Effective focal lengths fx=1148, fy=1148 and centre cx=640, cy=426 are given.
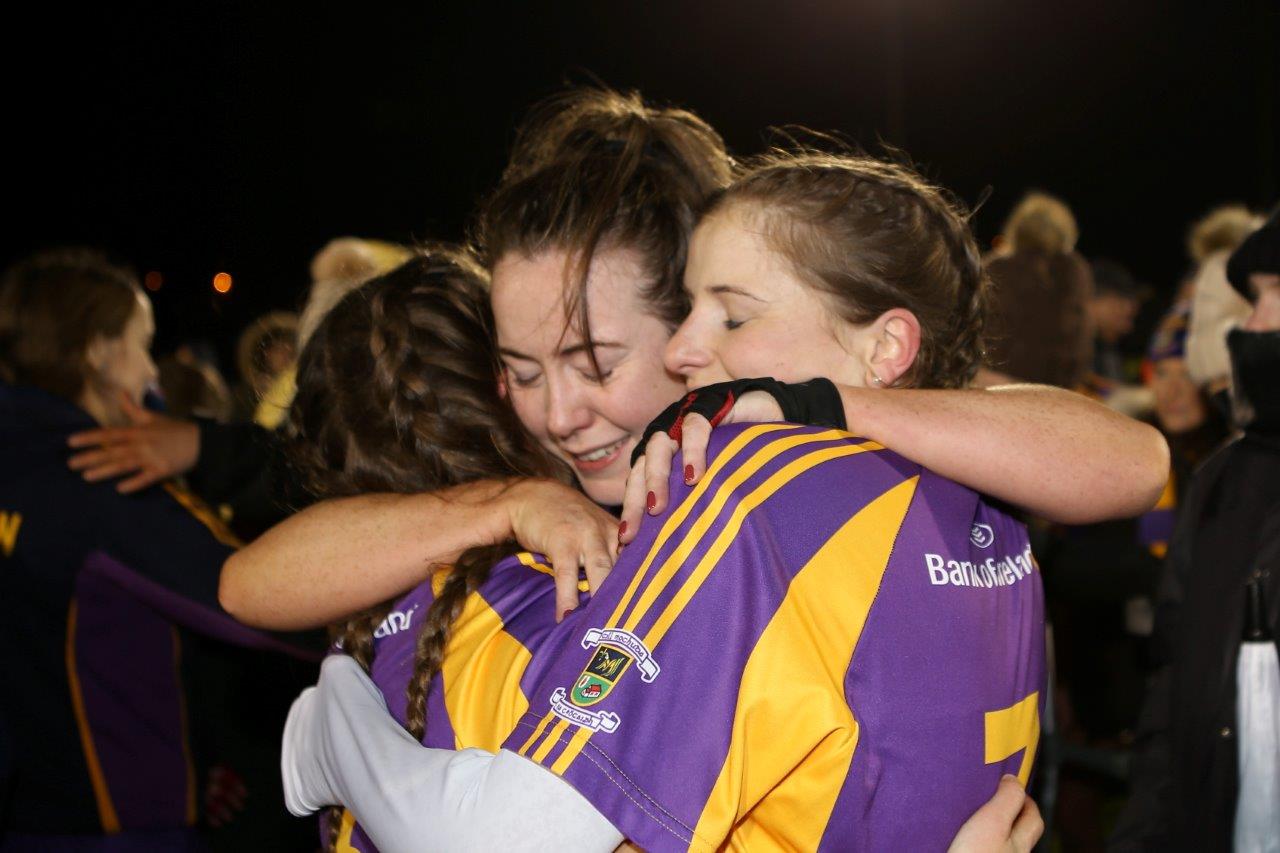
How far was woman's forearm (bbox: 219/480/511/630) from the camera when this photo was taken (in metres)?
1.71

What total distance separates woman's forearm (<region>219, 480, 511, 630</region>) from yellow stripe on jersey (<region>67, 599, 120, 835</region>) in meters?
1.32

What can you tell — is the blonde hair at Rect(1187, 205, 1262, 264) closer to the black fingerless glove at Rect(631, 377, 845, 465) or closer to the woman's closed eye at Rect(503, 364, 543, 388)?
the woman's closed eye at Rect(503, 364, 543, 388)

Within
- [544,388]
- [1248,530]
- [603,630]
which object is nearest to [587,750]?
[603,630]

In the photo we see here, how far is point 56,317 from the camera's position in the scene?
131 inches

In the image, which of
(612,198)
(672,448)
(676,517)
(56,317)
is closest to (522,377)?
(612,198)

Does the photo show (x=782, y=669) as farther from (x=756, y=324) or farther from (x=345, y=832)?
(x=345, y=832)

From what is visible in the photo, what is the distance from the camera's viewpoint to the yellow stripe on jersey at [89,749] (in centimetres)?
296

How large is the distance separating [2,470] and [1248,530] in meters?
3.06

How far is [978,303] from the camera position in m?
1.86

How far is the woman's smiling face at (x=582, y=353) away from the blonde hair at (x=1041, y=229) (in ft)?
9.26

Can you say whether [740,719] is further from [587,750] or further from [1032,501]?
[1032,501]

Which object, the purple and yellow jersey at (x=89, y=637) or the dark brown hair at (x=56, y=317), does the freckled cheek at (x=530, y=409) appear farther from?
the dark brown hair at (x=56, y=317)

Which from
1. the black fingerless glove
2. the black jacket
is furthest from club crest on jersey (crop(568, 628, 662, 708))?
the black jacket

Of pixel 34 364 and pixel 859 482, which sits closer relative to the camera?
pixel 859 482
